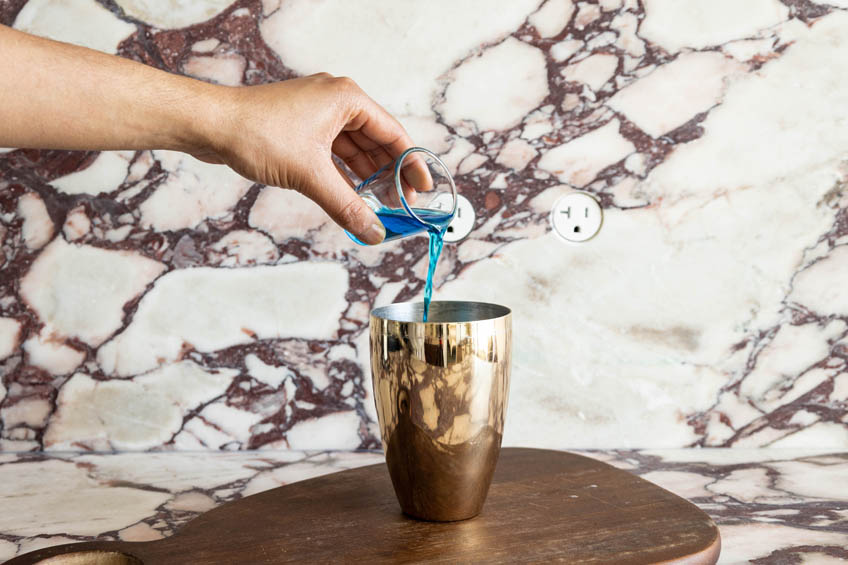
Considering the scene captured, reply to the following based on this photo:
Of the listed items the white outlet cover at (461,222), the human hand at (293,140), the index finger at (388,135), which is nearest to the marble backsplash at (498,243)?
the white outlet cover at (461,222)

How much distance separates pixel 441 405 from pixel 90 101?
48cm

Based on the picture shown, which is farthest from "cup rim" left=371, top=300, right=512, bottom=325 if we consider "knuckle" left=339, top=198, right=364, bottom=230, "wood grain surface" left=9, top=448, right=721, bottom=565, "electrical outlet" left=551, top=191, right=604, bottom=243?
"electrical outlet" left=551, top=191, right=604, bottom=243

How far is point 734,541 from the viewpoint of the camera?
35.1 inches

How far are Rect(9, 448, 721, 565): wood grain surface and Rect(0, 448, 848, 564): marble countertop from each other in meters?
0.09

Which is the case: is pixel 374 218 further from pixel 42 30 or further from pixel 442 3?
pixel 42 30

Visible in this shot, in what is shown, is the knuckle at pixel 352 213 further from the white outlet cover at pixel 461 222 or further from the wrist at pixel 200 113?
the white outlet cover at pixel 461 222

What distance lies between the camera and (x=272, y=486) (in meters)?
1.08

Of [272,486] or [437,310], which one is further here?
[272,486]

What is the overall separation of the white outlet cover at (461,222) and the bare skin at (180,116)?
1.11 feet

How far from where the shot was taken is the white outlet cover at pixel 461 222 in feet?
3.94

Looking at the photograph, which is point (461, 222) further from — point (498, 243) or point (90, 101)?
point (90, 101)

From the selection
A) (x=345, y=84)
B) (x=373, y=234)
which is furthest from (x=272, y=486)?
(x=345, y=84)

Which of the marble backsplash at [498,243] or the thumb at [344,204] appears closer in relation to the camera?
the thumb at [344,204]

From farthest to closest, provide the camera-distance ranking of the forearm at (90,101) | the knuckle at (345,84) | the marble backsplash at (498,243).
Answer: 1. the marble backsplash at (498,243)
2. the knuckle at (345,84)
3. the forearm at (90,101)
